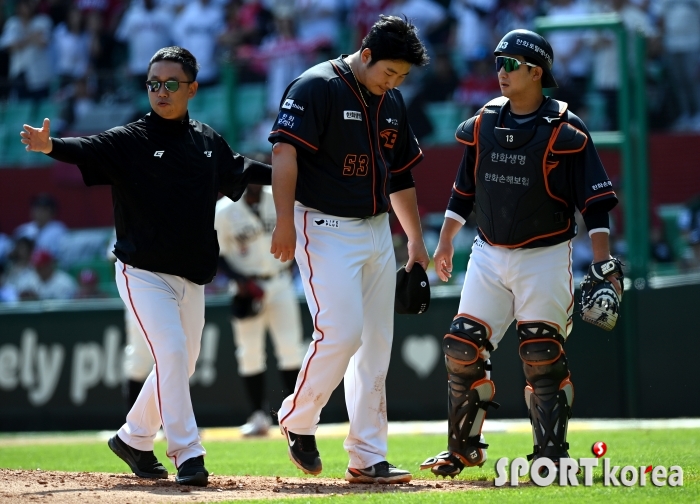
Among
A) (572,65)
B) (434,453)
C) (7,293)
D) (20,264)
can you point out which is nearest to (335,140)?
(434,453)

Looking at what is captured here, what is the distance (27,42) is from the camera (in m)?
16.9

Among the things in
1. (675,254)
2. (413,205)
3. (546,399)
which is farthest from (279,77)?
(546,399)

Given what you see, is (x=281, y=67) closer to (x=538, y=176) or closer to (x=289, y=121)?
(x=289, y=121)

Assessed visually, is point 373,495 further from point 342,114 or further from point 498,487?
point 342,114

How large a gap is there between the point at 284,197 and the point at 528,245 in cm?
133

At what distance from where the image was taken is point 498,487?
541 cm

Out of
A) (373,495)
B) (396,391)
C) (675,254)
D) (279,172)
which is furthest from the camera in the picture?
(396,391)

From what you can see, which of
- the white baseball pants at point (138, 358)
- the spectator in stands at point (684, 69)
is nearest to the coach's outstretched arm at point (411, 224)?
the white baseball pants at point (138, 358)

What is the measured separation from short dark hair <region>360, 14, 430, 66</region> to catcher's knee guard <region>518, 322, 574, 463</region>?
1548 millimetres

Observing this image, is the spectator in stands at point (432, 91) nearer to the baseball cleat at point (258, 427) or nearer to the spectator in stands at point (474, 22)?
the spectator in stands at point (474, 22)

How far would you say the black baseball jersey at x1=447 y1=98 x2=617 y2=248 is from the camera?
5.72m

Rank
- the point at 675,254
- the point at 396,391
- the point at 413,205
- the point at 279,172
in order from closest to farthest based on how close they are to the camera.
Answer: the point at 279,172, the point at 413,205, the point at 675,254, the point at 396,391

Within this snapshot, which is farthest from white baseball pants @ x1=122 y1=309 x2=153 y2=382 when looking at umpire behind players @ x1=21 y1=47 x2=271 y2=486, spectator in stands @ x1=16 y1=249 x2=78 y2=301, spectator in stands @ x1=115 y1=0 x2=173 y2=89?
spectator in stands @ x1=115 y1=0 x2=173 y2=89

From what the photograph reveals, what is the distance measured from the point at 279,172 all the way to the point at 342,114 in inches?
18.1
